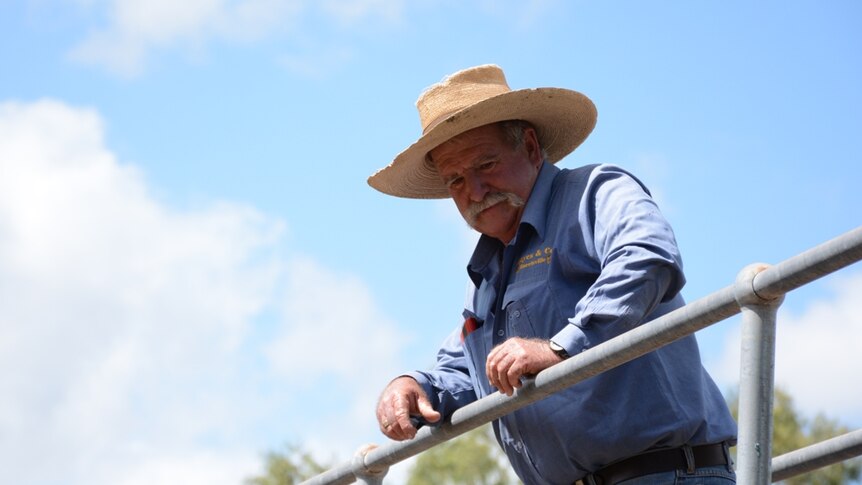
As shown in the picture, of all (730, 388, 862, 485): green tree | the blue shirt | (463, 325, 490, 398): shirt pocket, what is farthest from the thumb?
(730, 388, 862, 485): green tree

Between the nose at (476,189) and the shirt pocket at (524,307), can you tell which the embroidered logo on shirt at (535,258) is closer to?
the shirt pocket at (524,307)

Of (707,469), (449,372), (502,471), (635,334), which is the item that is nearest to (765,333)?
(635,334)

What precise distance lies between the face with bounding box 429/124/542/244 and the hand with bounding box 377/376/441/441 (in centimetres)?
58

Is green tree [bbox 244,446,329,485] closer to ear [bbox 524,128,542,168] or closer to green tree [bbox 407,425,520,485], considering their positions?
green tree [bbox 407,425,520,485]

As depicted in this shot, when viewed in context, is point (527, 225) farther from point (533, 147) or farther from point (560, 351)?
point (560, 351)

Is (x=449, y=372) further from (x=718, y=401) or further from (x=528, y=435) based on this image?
(x=718, y=401)

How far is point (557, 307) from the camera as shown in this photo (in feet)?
11.5

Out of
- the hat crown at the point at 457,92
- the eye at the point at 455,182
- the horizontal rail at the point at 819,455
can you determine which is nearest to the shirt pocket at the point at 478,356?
the eye at the point at 455,182

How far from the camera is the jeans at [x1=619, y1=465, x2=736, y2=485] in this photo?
3273mm

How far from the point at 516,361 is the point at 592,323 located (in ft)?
0.84

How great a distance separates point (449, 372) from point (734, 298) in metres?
1.73

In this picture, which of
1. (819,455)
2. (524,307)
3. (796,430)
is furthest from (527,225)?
(796,430)

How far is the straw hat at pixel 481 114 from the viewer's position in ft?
13.3

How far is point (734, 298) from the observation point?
2354 millimetres
